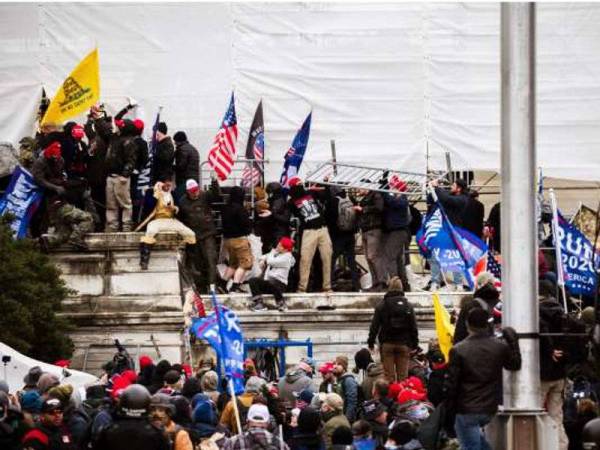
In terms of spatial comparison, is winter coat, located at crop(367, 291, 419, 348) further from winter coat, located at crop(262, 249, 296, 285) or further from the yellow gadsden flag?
the yellow gadsden flag

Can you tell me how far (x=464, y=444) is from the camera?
21.5 m

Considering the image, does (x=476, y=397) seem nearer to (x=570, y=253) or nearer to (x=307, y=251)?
(x=570, y=253)

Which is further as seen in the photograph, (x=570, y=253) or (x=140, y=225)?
(x=140, y=225)

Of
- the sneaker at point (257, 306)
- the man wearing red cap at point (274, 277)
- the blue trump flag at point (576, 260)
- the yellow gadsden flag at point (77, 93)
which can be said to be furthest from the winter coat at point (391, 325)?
the yellow gadsden flag at point (77, 93)

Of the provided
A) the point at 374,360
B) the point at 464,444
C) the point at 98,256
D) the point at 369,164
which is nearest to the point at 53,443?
the point at 464,444

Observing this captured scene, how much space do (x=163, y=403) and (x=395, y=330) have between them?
8.15 m

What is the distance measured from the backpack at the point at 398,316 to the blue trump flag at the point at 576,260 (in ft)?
→ 7.73

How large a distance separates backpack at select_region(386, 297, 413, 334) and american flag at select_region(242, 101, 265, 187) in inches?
326

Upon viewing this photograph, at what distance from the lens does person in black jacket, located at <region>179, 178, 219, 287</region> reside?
3566 centimetres

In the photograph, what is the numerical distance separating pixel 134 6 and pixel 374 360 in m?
9.86

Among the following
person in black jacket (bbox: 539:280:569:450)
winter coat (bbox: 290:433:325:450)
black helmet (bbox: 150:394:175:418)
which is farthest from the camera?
winter coat (bbox: 290:433:325:450)

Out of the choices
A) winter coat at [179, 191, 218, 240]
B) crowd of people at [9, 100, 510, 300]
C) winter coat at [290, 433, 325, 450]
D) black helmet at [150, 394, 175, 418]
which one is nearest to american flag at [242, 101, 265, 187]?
crowd of people at [9, 100, 510, 300]

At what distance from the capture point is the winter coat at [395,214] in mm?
35688

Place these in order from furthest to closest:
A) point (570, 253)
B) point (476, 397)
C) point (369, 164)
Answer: point (369, 164)
point (570, 253)
point (476, 397)
